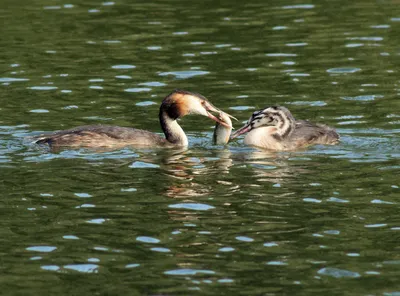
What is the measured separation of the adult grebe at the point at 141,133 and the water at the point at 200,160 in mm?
269

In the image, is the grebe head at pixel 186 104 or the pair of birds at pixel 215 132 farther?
the grebe head at pixel 186 104

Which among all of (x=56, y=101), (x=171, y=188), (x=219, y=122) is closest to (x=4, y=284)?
(x=171, y=188)

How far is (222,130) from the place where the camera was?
1584cm

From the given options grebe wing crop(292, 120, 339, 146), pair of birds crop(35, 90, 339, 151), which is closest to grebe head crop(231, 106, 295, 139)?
pair of birds crop(35, 90, 339, 151)

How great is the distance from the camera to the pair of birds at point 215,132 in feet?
50.6

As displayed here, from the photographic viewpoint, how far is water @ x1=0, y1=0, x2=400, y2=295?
1016cm

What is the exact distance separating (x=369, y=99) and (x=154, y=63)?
4.74m

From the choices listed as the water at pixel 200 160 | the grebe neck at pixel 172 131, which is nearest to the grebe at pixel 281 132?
the water at pixel 200 160

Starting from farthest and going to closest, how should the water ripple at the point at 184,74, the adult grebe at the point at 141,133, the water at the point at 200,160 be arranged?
the water ripple at the point at 184,74 → the adult grebe at the point at 141,133 → the water at the point at 200,160

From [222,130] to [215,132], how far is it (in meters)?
0.12

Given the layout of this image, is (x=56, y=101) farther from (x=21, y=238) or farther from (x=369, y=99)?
(x=21, y=238)

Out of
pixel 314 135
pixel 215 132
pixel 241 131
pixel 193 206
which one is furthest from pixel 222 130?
pixel 193 206

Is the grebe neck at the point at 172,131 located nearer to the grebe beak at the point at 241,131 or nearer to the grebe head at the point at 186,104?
the grebe head at the point at 186,104

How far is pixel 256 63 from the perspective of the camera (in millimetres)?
21094
